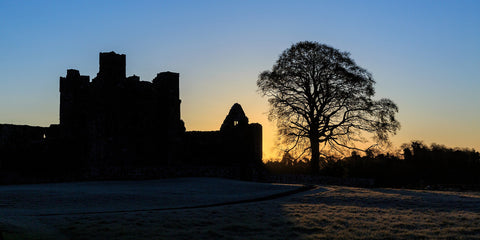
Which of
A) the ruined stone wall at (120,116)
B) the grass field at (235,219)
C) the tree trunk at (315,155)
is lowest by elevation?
the grass field at (235,219)

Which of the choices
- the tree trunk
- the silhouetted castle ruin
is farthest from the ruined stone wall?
the tree trunk

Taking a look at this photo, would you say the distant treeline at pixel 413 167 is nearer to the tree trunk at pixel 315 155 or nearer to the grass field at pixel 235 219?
the tree trunk at pixel 315 155

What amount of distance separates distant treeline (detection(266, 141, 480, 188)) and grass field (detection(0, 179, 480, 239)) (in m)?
18.3

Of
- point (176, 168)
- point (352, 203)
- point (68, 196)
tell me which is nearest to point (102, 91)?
point (176, 168)

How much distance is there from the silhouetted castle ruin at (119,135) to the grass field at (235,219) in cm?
828

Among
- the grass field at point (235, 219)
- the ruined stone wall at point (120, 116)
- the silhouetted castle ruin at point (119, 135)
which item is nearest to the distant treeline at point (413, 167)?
the silhouetted castle ruin at point (119, 135)

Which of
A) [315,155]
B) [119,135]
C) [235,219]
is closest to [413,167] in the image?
[315,155]

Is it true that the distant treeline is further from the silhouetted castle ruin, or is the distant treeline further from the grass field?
the grass field

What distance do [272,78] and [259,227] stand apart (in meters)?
21.1

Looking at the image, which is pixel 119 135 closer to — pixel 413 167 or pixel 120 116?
pixel 120 116

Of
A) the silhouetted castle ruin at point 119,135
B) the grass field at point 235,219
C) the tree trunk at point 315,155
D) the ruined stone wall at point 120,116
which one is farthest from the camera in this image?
the tree trunk at point 315,155

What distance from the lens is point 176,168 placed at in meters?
25.3

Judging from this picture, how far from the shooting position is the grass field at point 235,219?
8.48 meters

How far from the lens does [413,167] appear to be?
4241 cm
